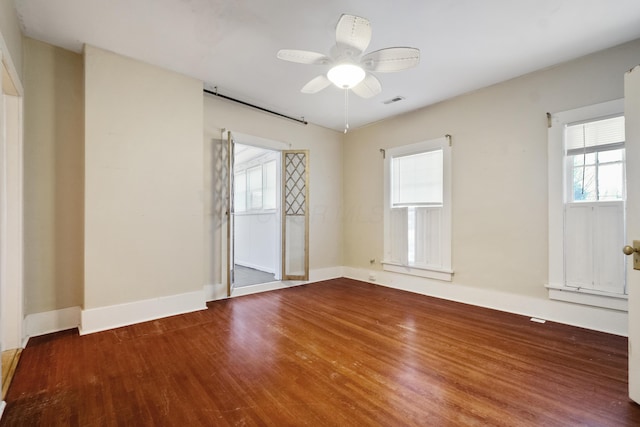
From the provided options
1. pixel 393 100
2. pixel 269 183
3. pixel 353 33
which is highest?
pixel 393 100

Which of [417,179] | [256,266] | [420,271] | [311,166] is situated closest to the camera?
[420,271]

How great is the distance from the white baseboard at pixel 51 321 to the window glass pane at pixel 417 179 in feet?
13.0

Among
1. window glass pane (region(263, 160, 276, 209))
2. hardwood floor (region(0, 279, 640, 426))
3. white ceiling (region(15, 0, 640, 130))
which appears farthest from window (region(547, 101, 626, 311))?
window glass pane (region(263, 160, 276, 209))

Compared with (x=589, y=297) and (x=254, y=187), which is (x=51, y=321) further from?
(x=589, y=297)

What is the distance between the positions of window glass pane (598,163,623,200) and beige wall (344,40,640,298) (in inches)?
16.3

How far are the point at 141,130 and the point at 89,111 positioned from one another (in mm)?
415

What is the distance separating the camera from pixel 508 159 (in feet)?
10.5

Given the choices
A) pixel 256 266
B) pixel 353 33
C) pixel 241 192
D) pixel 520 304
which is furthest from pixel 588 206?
pixel 241 192

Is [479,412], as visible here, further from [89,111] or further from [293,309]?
Result: [89,111]

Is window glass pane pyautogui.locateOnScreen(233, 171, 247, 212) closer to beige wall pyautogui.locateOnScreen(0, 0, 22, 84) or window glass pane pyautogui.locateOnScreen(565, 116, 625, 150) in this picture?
beige wall pyautogui.locateOnScreen(0, 0, 22, 84)

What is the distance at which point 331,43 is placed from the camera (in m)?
2.51

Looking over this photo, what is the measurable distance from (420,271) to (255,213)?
3.40 m

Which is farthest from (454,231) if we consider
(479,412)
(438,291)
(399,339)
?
(479,412)

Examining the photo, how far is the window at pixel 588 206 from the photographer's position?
8.32ft
